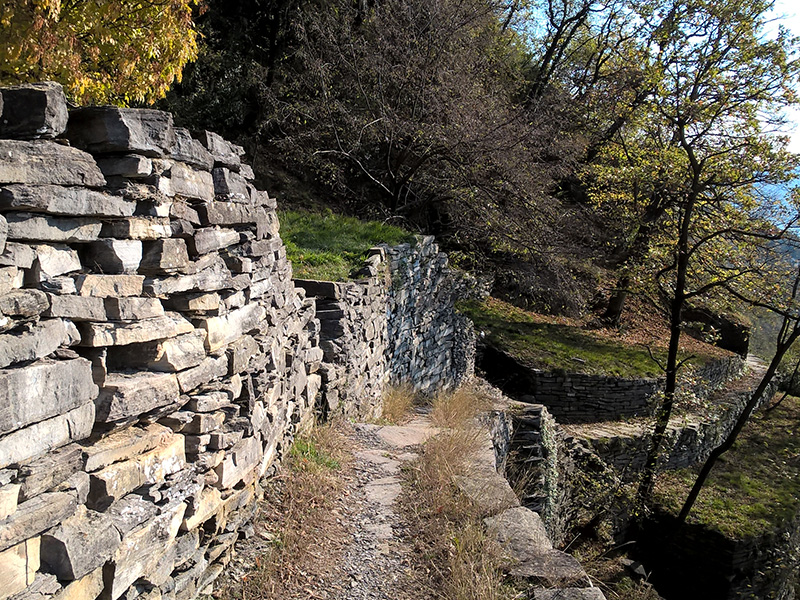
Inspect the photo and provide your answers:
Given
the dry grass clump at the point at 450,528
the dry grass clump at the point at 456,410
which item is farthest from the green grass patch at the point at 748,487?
the dry grass clump at the point at 450,528

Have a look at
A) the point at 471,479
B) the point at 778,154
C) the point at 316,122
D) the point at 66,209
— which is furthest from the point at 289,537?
the point at 778,154

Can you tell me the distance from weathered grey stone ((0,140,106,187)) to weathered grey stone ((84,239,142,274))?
247mm

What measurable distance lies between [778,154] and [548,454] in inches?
260

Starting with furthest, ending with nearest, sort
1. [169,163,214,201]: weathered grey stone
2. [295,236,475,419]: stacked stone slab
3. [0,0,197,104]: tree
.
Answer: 1. [295,236,475,419]: stacked stone slab
2. [0,0,197,104]: tree
3. [169,163,214,201]: weathered grey stone

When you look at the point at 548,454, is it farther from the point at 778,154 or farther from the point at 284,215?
the point at 778,154

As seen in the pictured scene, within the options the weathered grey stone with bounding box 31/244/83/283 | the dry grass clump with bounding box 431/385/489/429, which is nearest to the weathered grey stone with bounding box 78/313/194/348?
the weathered grey stone with bounding box 31/244/83/283

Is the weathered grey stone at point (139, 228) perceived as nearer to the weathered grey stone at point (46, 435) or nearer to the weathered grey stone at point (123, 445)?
the weathered grey stone at point (46, 435)

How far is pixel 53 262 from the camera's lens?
2314 mm

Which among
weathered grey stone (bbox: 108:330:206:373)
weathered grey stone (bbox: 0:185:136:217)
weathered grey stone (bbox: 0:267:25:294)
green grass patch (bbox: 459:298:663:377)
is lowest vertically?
green grass patch (bbox: 459:298:663:377)

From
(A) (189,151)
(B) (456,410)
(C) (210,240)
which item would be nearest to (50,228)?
(A) (189,151)

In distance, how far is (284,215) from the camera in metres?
9.69

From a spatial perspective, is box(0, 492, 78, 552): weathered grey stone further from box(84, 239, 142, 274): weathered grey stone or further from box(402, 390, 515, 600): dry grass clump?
box(402, 390, 515, 600): dry grass clump

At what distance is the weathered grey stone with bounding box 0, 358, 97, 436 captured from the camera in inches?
78.8

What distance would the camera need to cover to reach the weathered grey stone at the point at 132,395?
8.27 ft
